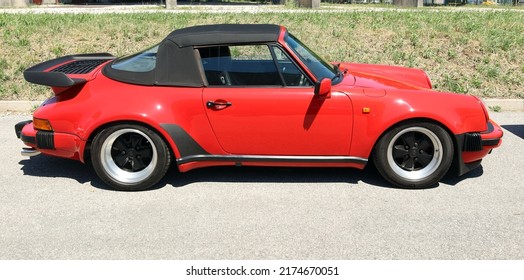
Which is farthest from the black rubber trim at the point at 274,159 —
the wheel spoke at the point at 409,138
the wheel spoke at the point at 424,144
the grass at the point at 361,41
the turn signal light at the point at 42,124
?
the grass at the point at 361,41

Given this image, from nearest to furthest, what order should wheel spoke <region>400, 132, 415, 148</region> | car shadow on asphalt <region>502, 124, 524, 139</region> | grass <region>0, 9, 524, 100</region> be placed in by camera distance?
1. wheel spoke <region>400, 132, 415, 148</region>
2. car shadow on asphalt <region>502, 124, 524, 139</region>
3. grass <region>0, 9, 524, 100</region>

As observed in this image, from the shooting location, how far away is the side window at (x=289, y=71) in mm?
4121

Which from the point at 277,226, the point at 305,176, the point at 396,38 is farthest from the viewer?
the point at 396,38

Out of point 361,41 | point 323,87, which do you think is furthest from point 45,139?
point 361,41

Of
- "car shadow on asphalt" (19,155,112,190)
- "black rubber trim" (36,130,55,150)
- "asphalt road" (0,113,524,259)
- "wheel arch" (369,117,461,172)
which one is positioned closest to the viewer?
"asphalt road" (0,113,524,259)

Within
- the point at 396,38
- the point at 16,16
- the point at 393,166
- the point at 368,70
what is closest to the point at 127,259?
the point at 393,166

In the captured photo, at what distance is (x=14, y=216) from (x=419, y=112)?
11.2 ft

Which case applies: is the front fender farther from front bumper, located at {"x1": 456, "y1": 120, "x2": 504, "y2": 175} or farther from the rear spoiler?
A: the rear spoiler

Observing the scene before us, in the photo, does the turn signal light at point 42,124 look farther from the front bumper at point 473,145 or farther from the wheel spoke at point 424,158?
the front bumper at point 473,145

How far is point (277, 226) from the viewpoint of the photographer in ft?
11.7

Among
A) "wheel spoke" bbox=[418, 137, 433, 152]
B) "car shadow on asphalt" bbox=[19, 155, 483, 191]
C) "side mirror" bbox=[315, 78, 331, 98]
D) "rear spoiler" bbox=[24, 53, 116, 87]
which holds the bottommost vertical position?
"car shadow on asphalt" bbox=[19, 155, 483, 191]

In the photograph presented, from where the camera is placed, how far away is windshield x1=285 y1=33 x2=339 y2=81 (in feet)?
13.9

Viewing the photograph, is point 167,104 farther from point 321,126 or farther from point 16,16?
point 16,16

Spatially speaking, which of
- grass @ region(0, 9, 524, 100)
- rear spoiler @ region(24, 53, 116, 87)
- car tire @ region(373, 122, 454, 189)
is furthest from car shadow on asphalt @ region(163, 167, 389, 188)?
grass @ region(0, 9, 524, 100)
